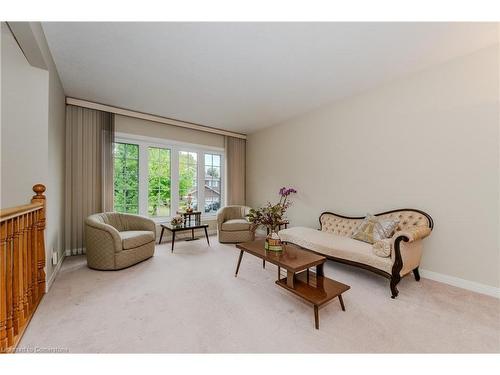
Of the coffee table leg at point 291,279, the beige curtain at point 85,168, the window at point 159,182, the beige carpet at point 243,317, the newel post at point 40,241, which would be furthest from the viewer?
the window at point 159,182

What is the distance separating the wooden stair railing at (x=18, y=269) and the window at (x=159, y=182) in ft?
7.70

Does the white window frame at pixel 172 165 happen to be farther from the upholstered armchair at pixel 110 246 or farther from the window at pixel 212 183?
the upholstered armchair at pixel 110 246

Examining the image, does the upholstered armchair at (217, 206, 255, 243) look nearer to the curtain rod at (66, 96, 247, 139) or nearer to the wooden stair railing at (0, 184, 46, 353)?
the curtain rod at (66, 96, 247, 139)

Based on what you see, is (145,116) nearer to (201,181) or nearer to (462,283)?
(201,181)

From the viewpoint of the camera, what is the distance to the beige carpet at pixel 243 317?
155 cm

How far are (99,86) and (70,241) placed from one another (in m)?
2.55

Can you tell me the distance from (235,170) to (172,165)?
5.25 feet

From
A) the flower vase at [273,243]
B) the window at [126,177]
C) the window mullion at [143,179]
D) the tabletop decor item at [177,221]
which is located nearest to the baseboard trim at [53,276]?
the window at [126,177]

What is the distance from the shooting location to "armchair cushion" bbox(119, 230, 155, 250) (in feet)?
9.64

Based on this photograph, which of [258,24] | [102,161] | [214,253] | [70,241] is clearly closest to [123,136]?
[102,161]

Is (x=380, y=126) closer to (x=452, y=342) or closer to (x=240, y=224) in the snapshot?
(x=452, y=342)

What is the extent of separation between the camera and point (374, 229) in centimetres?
282

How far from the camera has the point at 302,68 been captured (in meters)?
2.64
